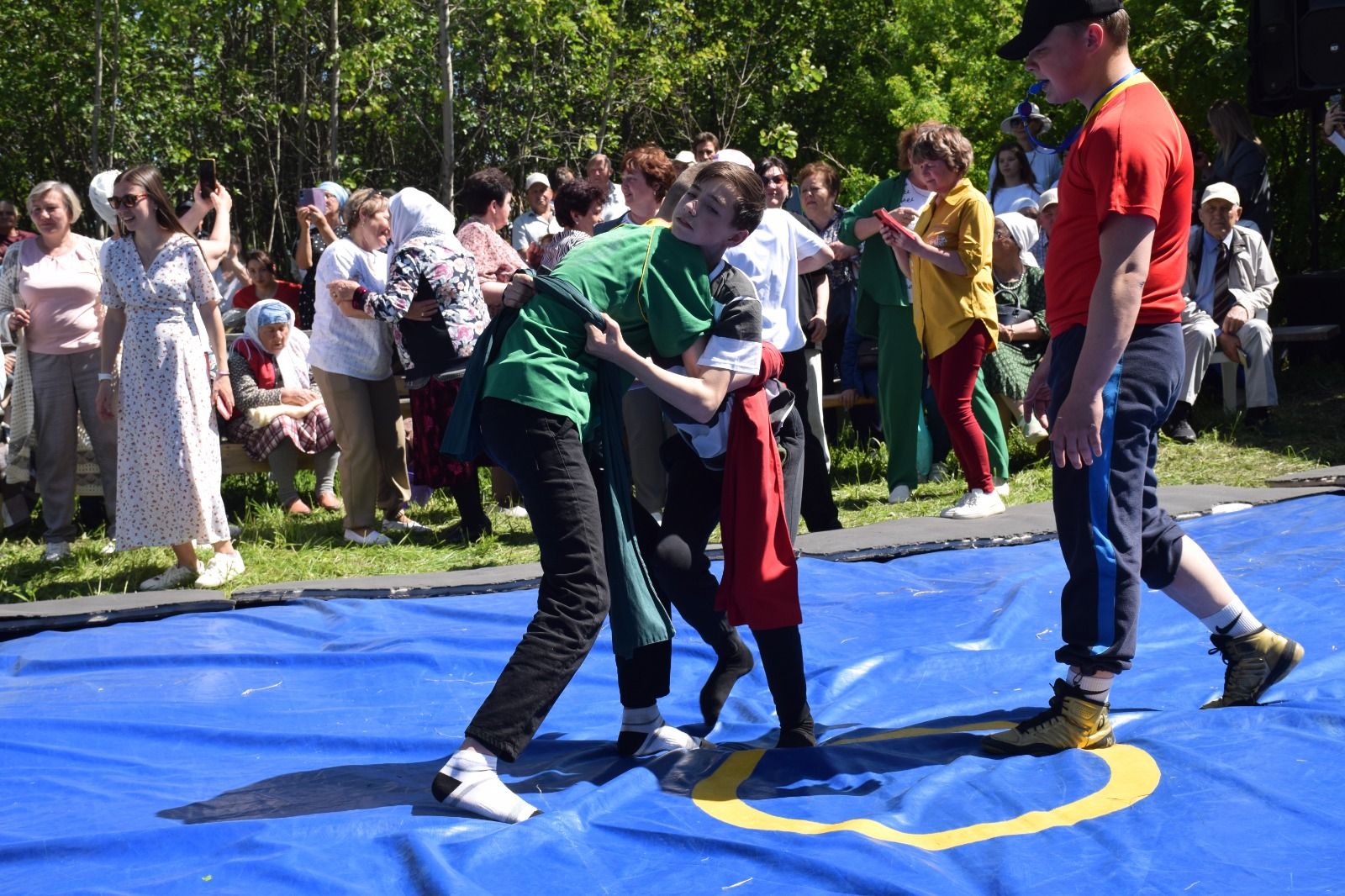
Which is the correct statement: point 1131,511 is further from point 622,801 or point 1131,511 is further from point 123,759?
point 123,759

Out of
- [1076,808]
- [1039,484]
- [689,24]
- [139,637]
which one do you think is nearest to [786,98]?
[689,24]

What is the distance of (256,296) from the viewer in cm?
1089

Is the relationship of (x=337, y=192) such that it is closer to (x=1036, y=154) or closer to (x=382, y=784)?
(x=1036, y=154)

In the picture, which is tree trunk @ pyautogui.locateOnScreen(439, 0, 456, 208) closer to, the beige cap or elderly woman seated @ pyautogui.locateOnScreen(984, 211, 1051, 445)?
elderly woman seated @ pyautogui.locateOnScreen(984, 211, 1051, 445)

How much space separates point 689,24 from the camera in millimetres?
20844

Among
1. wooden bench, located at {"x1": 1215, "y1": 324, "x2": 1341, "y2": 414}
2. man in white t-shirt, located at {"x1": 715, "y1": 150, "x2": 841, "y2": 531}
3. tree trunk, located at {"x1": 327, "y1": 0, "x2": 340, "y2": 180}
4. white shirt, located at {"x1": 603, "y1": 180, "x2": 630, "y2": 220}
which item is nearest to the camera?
man in white t-shirt, located at {"x1": 715, "y1": 150, "x2": 841, "y2": 531}

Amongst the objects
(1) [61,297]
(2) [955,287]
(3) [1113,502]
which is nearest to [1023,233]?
(2) [955,287]

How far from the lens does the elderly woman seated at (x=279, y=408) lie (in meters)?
8.29

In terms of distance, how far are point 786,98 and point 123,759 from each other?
890 inches

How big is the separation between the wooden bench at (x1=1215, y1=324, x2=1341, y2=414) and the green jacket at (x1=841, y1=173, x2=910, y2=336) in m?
3.05

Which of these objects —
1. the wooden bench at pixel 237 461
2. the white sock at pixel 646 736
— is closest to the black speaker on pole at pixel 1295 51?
the wooden bench at pixel 237 461

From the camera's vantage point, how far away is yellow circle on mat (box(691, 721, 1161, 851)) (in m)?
3.11

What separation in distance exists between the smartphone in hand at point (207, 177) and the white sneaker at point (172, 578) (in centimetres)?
180

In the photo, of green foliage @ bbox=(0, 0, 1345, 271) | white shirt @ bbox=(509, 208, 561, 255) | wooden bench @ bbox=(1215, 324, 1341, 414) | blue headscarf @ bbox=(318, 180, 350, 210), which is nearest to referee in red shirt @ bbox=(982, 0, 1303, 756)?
wooden bench @ bbox=(1215, 324, 1341, 414)
